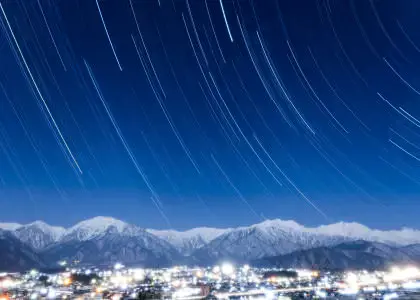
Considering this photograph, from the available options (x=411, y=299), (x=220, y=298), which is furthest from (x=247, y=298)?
(x=411, y=299)

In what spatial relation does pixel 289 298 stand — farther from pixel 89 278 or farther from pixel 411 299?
pixel 89 278

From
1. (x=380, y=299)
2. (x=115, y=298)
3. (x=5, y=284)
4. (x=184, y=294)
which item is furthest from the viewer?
(x=5, y=284)

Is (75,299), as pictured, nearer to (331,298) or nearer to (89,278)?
(331,298)

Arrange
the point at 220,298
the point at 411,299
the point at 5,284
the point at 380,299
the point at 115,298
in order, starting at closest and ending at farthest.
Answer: the point at 411,299, the point at 380,299, the point at 115,298, the point at 220,298, the point at 5,284

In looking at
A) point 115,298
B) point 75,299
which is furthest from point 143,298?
point 75,299

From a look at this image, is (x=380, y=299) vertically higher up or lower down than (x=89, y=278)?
lower down

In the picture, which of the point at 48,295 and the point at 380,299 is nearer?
the point at 380,299

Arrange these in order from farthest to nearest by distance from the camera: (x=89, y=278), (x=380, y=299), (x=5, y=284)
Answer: (x=89, y=278), (x=5, y=284), (x=380, y=299)

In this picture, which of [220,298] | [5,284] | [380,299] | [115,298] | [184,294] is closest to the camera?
[380,299]

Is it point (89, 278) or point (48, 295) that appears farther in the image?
point (89, 278)
